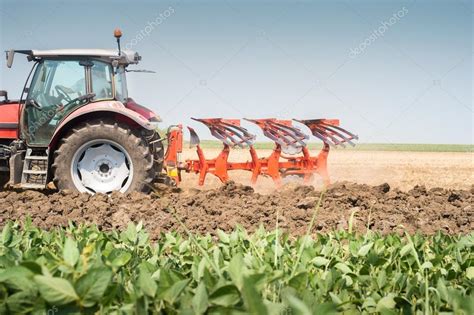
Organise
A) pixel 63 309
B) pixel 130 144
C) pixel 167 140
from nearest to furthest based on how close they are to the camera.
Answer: pixel 63 309, pixel 130 144, pixel 167 140

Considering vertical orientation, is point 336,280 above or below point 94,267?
below

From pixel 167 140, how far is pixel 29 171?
7.80 feet

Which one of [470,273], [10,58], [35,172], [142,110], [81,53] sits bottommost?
[470,273]

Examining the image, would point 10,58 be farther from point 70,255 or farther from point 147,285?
point 147,285

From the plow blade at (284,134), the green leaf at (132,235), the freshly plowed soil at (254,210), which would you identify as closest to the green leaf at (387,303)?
the green leaf at (132,235)

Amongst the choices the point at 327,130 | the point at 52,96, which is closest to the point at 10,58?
the point at 52,96

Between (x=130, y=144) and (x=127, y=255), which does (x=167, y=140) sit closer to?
(x=130, y=144)

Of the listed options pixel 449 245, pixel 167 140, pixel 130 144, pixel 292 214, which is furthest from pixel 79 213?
pixel 449 245

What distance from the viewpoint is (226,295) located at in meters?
1.57

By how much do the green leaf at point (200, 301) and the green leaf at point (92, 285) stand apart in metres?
0.23

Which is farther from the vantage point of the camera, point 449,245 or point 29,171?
point 29,171

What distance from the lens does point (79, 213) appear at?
296 inches

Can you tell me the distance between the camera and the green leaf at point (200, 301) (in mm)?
1552

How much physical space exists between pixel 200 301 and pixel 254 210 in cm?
593
